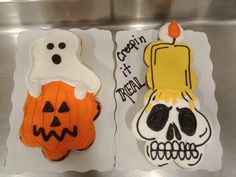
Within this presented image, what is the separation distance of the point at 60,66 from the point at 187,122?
29 centimetres

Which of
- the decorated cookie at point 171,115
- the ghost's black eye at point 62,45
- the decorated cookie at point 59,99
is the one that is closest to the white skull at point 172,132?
the decorated cookie at point 171,115

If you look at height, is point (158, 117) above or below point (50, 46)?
below

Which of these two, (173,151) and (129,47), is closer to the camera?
(173,151)

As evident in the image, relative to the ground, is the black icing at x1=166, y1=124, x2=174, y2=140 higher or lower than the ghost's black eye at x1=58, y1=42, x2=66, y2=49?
lower

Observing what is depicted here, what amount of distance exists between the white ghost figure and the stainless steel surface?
6 cm

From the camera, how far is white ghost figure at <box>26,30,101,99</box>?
687 millimetres

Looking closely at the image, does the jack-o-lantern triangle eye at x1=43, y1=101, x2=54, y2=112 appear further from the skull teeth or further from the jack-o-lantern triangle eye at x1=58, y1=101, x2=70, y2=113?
the skull teeth

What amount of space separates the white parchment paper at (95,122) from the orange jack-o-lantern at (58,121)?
0.02 m

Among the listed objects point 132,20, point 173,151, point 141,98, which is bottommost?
point 173,151

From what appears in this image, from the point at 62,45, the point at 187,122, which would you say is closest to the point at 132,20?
the point at 62,45

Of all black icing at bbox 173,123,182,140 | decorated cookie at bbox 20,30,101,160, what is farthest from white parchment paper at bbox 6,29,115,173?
black icing at bbox 173,123,182,140

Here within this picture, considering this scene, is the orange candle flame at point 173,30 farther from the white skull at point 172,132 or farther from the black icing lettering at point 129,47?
the white skull at point 172,132

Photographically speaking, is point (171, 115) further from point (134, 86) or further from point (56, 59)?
point (56, 59)

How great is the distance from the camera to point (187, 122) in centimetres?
65
